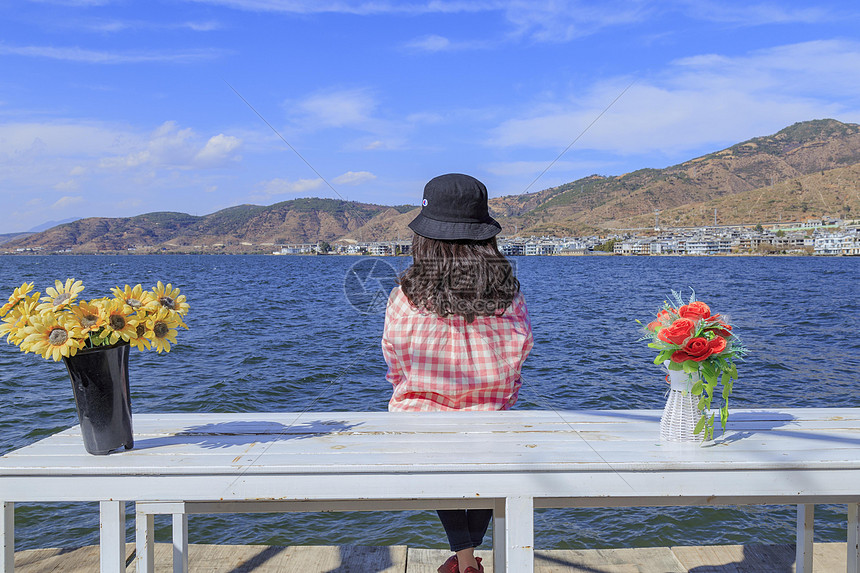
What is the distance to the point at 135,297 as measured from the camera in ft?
7.21

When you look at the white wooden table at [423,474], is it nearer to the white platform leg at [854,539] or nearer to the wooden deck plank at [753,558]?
the white platform leg at [854,539]

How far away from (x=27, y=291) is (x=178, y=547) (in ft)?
3.66

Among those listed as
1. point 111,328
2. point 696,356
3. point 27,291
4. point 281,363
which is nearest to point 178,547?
point 111,328

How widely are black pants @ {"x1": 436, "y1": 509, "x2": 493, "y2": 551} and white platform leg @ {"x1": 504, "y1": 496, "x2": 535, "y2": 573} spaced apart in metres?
0.61

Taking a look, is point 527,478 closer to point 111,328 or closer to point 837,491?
point 837,491

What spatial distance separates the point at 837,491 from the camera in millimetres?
2018

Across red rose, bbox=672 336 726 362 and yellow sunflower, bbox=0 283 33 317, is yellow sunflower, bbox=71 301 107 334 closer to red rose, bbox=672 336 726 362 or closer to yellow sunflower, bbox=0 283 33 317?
yellow sunflower, bbox=0 283 33 317

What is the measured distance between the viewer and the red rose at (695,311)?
7.39 ft

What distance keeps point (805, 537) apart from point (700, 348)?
125 centimetres

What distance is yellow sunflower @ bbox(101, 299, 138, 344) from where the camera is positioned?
2.05 m

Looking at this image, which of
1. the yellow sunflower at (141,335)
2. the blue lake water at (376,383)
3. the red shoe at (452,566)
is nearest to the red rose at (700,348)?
the red shoe at (452,566)

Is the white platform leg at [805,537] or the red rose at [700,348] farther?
the white platform leg at [805,537]

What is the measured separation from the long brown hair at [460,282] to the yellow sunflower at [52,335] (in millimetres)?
1283

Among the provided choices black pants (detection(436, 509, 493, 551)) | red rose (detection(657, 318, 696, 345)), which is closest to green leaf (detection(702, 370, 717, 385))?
red rose (detection(657, 318, 696, 345))
